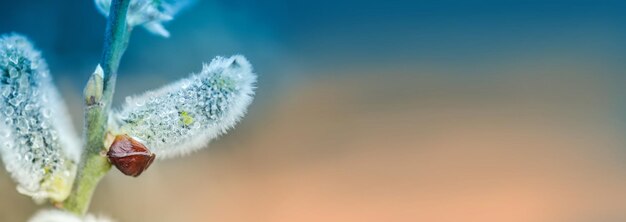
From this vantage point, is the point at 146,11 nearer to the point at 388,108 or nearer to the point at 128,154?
the point at 128,154

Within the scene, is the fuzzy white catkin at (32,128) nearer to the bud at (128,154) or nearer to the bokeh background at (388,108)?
the bud at (128,154)

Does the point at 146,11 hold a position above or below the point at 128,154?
above

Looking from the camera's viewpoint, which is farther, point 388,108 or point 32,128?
point 388,108

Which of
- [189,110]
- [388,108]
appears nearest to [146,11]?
[189,110]

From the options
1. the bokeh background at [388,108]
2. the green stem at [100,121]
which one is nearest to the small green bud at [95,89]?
the green stem at [100,121]

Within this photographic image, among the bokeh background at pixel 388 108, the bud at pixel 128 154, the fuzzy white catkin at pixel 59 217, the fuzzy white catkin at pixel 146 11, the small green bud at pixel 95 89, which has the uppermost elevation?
the bokeh background at pixel 388 108

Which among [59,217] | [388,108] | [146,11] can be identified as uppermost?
[388,108]

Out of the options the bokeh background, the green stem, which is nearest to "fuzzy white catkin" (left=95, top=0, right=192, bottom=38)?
the green stem
